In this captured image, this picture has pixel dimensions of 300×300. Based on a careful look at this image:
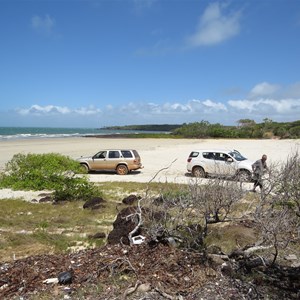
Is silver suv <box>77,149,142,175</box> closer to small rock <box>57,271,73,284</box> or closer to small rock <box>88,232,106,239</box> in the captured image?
small rock <box>88,232,106,239</box>

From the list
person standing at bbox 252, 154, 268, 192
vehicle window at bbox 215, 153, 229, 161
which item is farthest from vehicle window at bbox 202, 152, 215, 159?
person standing at bbox 252, 154, 268, 192

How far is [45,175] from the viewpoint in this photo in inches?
609

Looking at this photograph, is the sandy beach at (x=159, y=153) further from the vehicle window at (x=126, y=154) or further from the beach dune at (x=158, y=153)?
the vehicle window at (x=126, y=154)

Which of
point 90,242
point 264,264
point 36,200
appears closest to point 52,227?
point 90,242

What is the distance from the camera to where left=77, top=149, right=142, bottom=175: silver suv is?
70.3ft

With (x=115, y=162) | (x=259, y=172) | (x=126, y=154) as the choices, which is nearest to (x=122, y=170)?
(x=115, y=162)

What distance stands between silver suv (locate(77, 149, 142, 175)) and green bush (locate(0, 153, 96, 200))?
230 inches

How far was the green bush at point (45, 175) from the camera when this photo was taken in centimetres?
1385

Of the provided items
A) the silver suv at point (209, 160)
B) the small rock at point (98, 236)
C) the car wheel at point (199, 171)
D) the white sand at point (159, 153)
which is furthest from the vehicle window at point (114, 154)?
the small rock at point (98, 236)

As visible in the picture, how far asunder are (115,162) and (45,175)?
6744 millimetres

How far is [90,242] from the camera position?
25.1ft

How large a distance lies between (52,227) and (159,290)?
523 centimetres

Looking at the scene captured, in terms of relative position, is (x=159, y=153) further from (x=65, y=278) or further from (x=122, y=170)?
(x=65, y=278)

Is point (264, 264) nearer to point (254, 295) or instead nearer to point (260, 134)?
point (254, 295)
